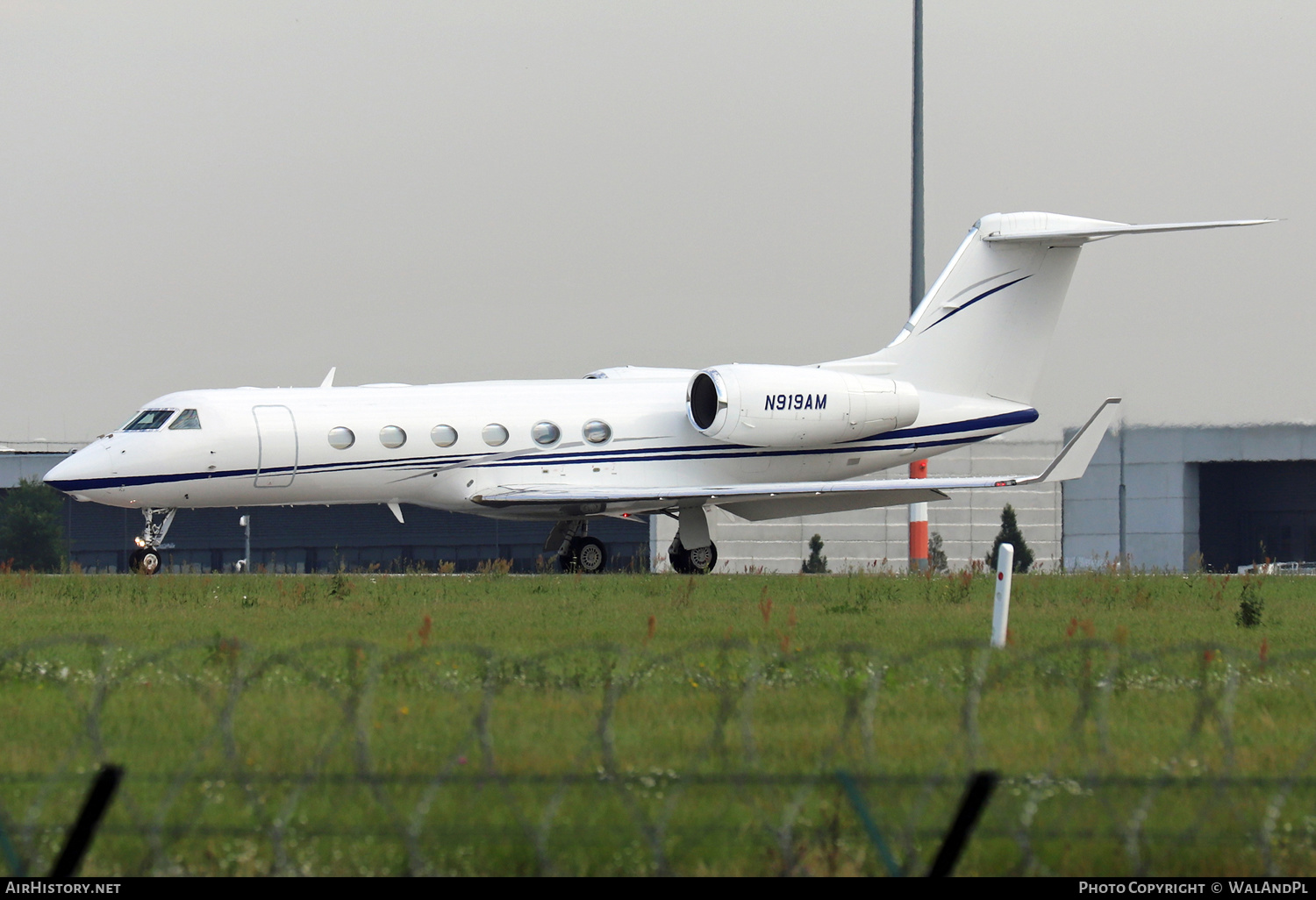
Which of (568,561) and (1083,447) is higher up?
(1083,447)

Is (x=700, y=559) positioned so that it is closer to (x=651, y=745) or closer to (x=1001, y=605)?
(x=1001, y=605)

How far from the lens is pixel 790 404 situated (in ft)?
92.7

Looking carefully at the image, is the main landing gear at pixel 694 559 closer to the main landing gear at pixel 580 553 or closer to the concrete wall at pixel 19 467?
the main landing gear at pixel 580 553

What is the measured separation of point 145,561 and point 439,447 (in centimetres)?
508

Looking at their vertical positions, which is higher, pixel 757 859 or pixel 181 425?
pixel 181 425

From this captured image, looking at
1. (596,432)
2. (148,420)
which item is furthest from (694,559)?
(148,420)

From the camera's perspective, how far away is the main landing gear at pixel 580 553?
2861cm

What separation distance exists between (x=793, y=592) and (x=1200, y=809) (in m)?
14.2

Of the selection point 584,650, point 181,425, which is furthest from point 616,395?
point 584,650

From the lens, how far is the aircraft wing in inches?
1043

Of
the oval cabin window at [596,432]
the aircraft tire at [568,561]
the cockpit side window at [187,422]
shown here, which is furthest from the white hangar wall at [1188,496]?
the cockpit side window at [187,422]

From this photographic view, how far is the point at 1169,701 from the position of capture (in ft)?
36.8

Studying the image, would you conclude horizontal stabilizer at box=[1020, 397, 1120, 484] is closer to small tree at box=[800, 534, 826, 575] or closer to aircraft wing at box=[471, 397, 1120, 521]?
aircraft wing at box=[471, 397, 1120, 521]
